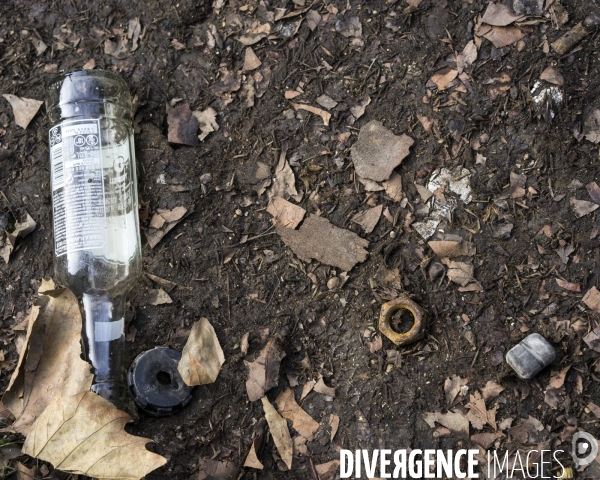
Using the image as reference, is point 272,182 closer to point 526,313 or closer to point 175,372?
point 175,372

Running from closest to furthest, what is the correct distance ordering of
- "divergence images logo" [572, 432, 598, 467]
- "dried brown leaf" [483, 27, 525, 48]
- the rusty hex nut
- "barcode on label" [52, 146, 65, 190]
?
"divergence images logo" [572, 432, 598, 467] < the rusty hex nut < "barcode on label" [52, 146, 65, 190] < "dried brown leaf" [483, 27, 525, 48]

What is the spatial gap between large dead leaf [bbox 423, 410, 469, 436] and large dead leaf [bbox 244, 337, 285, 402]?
2.31 feet

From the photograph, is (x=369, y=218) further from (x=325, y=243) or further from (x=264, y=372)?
(x=264, y=372)

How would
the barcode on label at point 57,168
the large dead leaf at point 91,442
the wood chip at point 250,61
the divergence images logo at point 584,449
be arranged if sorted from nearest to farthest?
1. the large dead leaf at point 91,442
2. the divergence images logo at point 584,449
3. the barcode on label at point 57,168
4. the wood chip at point 250,61

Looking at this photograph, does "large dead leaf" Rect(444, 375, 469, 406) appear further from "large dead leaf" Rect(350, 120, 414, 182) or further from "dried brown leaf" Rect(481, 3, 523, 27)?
"dried brown leaf" Rect(481, 3, 523, 27)

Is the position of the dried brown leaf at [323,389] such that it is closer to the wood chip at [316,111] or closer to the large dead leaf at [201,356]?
the large dead leaf at [201,356]

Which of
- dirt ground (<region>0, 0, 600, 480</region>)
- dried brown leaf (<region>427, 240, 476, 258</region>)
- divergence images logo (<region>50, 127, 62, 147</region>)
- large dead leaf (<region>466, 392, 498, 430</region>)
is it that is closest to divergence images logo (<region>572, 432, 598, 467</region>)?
dirt ground (<region>0, 0, 600, 480</region>)

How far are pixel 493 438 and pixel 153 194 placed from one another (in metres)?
1.95

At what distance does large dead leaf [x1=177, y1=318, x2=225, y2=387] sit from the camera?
283 cm

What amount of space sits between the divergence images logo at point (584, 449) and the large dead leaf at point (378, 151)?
143 cm

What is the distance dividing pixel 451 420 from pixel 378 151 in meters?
1.28

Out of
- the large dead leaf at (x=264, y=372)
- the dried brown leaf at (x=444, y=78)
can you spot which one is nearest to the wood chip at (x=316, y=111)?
the dried brown leaf at (x=444, y=78)

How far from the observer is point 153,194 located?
3078 mm

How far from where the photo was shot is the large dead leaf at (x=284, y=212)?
118 inches
